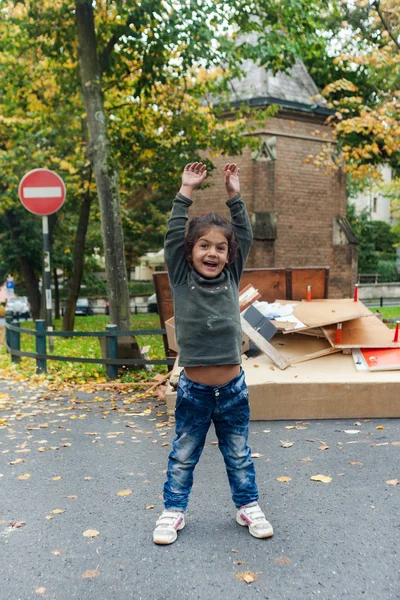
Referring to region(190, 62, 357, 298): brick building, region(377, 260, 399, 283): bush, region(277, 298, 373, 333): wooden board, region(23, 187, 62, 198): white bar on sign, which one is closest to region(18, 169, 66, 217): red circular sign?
region(23, 187, 62, 198): white bar on sign

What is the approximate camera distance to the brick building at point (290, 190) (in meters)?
18.4

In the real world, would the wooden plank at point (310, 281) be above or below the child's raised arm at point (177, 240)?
below

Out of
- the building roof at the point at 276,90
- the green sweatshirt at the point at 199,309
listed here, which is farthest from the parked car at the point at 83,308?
the green sweatshirt at the point at 199,309

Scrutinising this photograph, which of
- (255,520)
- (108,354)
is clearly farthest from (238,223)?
(108,354)

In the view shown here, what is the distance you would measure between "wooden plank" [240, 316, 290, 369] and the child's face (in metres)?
2.95

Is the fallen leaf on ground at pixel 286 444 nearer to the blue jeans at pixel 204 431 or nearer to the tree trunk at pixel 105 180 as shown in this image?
the blue jeans at pixel 204 431

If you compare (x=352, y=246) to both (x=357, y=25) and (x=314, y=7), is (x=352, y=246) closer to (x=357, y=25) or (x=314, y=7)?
(x=357, y=25)

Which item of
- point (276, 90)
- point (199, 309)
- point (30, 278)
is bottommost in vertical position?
point (30, 278)

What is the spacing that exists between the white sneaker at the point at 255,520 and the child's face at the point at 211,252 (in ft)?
4.15

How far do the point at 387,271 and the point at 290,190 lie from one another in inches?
1135

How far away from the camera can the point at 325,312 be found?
6.87 m

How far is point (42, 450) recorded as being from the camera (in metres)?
5.33

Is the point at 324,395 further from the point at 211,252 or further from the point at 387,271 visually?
the point at 387,271

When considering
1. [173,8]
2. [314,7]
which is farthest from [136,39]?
[314,7]
